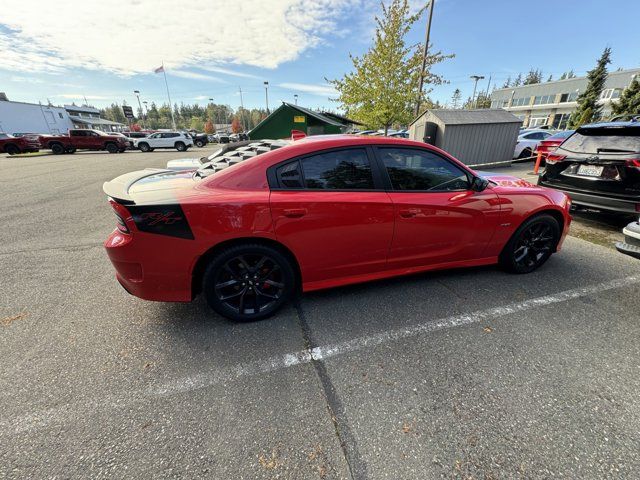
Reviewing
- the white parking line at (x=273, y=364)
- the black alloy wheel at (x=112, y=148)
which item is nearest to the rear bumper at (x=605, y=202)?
the white parking line at (x=273, y=364)

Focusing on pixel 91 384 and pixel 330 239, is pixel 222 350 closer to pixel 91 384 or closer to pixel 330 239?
pixel 91 384

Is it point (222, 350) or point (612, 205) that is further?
point (612, 205)

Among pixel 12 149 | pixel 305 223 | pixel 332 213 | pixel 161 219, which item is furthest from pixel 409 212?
pixel 12 149

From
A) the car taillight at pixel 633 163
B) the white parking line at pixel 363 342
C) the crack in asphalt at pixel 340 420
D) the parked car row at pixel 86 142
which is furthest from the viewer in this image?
the parked car row at pixel 86 142

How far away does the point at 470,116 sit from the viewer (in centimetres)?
1045

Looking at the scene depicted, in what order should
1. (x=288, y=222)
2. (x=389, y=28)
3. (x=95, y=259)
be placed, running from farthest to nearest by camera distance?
(x=389, y=28) < (x=95, y=259) < (x=288, y=222)

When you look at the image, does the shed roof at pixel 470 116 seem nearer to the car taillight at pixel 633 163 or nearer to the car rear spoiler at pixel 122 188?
the car taillight at pixel 633 163

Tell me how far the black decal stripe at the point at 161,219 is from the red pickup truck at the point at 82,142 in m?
26.9

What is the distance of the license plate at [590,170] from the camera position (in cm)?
433

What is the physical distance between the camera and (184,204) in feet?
7.09

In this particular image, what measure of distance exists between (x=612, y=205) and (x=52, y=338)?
677 centimetres

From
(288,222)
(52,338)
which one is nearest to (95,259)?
(52,338)

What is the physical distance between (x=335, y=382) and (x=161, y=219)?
66.8 inches

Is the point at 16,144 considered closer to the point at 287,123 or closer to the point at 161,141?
the point at 161,141
